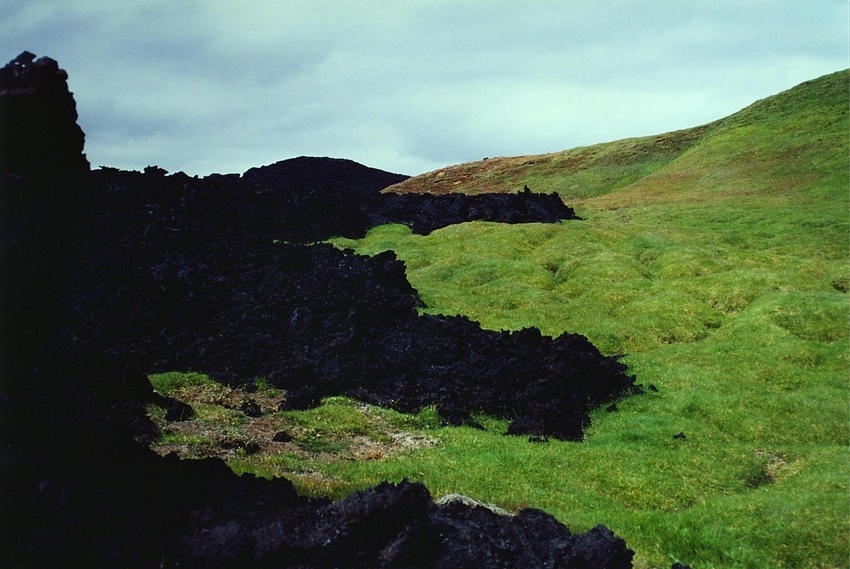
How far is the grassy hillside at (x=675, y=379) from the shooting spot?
18812 mm

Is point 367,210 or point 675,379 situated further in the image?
point 367,210

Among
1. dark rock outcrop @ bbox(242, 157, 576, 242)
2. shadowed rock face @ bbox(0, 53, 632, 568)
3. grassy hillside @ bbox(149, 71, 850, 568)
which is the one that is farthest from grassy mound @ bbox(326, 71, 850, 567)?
shadowed rock face @ bbox(0, 53, 632, 568)

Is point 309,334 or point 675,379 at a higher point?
point 309,334

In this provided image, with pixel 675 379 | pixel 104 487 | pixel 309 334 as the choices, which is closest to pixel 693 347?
pixel 675 379

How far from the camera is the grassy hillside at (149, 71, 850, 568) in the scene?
1881 centimetres

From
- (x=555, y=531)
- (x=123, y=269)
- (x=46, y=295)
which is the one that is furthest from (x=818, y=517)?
(x=123, y=269)

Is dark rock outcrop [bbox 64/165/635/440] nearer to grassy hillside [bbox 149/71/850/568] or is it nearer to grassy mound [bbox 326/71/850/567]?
grassy hillside [bbox 149/71/850/568]

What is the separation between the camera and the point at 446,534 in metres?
12.0

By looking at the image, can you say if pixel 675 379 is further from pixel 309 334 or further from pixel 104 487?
pixel 104 487

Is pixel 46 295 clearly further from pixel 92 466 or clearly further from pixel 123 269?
pixel 123 269

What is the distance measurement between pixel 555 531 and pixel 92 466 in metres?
9.39

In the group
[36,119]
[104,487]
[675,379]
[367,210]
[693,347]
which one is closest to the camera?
[104,487]

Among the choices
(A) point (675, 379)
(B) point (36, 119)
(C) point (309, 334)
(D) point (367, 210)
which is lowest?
(A) point (675, 379)

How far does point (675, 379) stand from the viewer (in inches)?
1282
